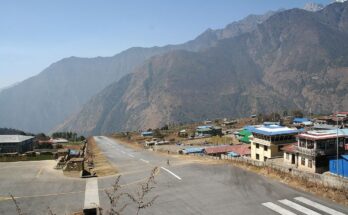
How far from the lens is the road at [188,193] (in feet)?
73.3

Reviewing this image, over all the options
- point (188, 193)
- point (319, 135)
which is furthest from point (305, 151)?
point (188, 193)

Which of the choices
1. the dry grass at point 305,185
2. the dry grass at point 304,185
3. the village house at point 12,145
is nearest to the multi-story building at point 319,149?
the dry grass at point 304,185

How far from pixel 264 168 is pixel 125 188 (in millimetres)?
12227

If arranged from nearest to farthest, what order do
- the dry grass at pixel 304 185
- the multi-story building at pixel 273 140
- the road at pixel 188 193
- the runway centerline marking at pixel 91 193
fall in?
1. the road at pixel 188 193
2. the dry grass at pixel 304 185
3. the runway centerline marking at pixel 91 193
4. the multi-story building at pixel 273 140

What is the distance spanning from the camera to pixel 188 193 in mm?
26250

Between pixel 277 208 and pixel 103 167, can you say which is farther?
pixel 103 167

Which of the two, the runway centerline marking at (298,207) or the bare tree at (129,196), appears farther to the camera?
the runway centerline marking at (298,207)

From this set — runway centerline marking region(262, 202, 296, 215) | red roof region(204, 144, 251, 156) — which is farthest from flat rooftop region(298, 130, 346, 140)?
runway centerline marking region(262, 202, 296, 215)

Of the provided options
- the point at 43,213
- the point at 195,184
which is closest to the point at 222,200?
the point at 195,184

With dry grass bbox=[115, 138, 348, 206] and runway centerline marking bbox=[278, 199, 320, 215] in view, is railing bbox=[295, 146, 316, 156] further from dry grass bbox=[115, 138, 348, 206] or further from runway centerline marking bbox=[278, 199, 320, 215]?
runway centerline marking bbox=[278, 199, 320, 215]

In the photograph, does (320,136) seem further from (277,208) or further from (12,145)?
(12,145)

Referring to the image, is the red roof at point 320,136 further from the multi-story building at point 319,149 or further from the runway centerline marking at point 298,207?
the runway centerline marking at point 298,207

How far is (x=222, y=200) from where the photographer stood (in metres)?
24.1

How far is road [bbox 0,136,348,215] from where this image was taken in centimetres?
2233
